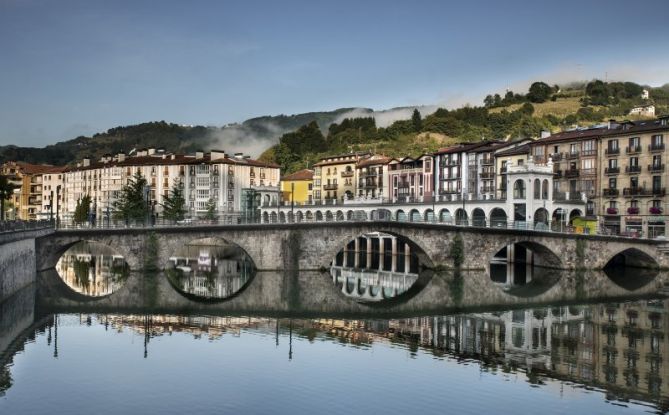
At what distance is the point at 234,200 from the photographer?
431 feet

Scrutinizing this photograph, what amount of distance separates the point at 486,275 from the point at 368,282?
11.9m

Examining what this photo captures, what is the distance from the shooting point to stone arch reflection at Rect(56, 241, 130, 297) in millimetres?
63259

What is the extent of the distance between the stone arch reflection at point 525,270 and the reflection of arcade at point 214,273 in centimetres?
2556

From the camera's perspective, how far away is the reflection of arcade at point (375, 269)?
64625 millimetres

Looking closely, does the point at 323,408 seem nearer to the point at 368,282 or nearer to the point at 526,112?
the point at 368,282

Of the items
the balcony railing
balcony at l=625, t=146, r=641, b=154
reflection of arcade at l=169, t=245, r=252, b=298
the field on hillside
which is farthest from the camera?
the field on hillside

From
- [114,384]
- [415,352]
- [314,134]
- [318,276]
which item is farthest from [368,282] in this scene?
[314,134]

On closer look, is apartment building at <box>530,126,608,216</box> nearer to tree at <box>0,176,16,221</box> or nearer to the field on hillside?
tree at <box>0,176,16,221</box>

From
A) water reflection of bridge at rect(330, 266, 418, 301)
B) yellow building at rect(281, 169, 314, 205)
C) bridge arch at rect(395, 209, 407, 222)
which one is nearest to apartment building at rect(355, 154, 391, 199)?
bridge arch at rect(395, 209, 407, 222)

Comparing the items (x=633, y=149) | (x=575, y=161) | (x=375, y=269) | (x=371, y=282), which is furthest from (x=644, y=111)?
(x=371, y=282)

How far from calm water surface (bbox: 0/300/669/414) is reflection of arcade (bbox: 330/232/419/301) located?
16.7m

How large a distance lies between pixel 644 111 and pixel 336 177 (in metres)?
75.4

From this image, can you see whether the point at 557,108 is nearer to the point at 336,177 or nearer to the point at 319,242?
the point at 336,177

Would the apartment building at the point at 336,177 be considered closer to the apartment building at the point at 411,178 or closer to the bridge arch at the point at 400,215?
the apartment building at the point at 411,178
